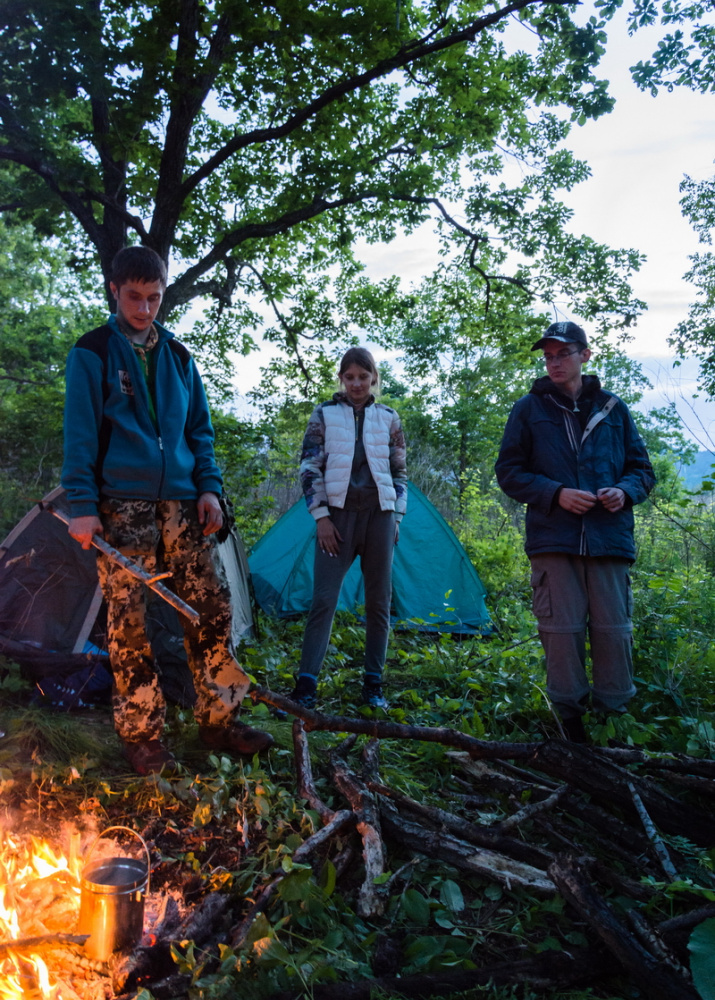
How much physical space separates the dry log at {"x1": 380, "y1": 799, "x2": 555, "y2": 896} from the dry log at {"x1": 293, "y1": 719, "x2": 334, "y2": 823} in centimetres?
21

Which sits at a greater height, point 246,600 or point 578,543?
point 578,543

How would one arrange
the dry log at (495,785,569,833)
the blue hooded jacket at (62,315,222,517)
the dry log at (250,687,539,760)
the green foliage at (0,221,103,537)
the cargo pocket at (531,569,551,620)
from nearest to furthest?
the dry log at (495,785,569,833), the blue hooded jacket at (62,315,222,517), the dry log at (250,687,539,760), the cargo pocket at (531,569,551,620), the green foliage at (0,221,103,537)

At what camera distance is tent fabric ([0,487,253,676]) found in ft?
13.0

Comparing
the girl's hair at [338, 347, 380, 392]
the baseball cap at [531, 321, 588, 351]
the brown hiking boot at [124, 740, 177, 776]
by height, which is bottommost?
the brown hiking boot at [124, 740, 177, 776]

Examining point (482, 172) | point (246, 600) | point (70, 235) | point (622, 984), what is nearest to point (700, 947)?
point (622, 984)

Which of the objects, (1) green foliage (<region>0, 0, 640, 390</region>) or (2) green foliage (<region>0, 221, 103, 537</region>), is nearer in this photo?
(1) green foliage (<region>0, 0, 640, 390</region>)

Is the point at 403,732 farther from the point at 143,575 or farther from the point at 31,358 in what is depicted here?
the point at 31,358

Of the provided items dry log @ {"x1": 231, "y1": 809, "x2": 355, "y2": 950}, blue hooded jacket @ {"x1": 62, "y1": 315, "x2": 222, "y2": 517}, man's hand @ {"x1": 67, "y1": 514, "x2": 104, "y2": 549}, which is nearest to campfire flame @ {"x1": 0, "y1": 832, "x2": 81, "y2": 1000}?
dry log @ {"x1": 231, "y1": 809, "x2": 355, "y2": 950}

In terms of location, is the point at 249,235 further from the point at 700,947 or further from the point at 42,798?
the point at 700,947

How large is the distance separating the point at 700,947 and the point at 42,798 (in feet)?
7.14

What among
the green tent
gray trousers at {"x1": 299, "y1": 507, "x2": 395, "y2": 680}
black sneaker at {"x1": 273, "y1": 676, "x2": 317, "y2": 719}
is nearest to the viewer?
black sneaker at {"x1": 273, "y1": 676, "x2": 317, "y2": 719}

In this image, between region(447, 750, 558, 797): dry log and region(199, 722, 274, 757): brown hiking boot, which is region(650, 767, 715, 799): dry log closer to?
region(447, 750, 558, 797): dry log

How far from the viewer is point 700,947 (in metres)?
1.62

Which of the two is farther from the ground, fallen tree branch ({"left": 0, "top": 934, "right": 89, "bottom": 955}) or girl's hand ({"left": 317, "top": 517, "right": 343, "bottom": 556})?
girl's hand ({"left": 317, "top": 517, "right": 343, "bottom": 556})
